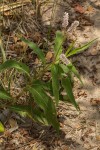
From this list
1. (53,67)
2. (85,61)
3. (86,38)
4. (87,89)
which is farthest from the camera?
(86,38)

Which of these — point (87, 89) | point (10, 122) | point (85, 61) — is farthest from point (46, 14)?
point (10, 122)

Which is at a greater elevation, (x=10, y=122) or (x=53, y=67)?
(x=53, y=67)

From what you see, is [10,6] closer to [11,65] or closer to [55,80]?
[11,65]

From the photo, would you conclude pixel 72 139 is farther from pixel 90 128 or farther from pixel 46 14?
pixel 46 14

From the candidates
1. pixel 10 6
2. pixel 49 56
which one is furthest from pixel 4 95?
pixel 10 6

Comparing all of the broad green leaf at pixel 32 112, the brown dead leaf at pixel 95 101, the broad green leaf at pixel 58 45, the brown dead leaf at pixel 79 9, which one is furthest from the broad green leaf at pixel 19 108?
the brown dead leaf at pixel 79 9

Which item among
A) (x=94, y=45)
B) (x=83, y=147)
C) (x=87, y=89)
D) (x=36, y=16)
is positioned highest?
(x=36, y=16)

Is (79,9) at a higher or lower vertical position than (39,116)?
higher

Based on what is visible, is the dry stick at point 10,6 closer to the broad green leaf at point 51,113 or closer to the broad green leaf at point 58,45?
the broad green leaf at point 58,45

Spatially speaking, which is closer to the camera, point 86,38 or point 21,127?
point 21,127

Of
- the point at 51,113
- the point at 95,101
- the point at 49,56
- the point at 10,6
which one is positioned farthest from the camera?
the point at 10,6
